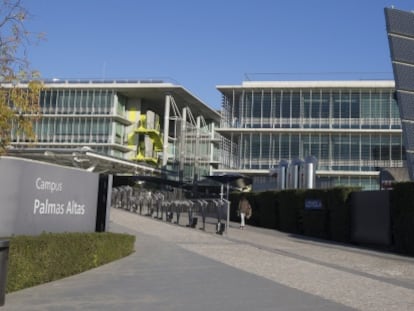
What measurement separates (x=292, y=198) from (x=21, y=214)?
63.5 ft

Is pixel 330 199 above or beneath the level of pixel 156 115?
beneath

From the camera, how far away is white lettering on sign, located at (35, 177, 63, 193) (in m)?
10.3

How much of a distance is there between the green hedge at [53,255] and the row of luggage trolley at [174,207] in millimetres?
11329

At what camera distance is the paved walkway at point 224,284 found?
812 cm

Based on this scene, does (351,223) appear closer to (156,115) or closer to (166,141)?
(166,141)

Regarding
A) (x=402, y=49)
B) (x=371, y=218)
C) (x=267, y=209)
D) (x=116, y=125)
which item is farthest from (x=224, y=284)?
(x=116, y=125)

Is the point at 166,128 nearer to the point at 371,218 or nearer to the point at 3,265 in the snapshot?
the point at 371,218

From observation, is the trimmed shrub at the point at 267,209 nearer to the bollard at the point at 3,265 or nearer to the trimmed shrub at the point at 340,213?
the trimmed shrub at the point at 340,213

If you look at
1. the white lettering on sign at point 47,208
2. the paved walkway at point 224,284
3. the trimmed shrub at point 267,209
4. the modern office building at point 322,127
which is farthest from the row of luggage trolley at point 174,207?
the modern office building at point 322,127

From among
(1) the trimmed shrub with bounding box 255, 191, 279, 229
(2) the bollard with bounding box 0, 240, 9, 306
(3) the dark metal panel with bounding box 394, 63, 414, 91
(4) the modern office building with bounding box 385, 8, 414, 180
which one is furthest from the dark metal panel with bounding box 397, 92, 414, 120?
(2) the bollard with bounding box 0, 240, 9, 306

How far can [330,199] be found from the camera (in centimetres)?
2405

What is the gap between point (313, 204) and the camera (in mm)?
25516

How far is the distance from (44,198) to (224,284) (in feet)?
12.0

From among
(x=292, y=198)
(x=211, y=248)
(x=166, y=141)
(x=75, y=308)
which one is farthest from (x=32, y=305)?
(x=166, y=141)
